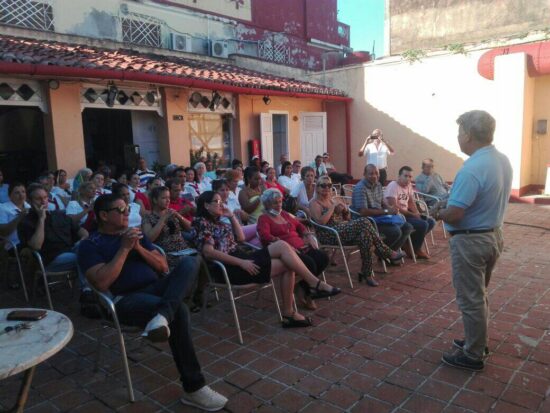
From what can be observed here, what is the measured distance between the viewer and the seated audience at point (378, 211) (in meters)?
5.11

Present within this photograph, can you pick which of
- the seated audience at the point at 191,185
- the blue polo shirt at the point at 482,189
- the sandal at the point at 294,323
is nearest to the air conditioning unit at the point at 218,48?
the seated audience at the point at 191,185

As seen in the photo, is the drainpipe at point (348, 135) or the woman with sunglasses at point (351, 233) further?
the drainpipe at point (348, 135)

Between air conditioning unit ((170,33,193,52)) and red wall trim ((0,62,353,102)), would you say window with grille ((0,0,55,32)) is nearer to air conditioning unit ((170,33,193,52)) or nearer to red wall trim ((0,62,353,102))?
air conditioning unit ((170,33,193,52))

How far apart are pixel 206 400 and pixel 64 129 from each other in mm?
5806

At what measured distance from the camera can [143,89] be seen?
8062mm

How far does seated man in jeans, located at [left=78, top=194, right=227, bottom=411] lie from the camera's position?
255 centimetres

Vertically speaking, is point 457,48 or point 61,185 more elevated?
point 457,48

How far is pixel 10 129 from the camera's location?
33.0ft

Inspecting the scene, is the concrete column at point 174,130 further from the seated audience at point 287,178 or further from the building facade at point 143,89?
the seated audience at point 287,178

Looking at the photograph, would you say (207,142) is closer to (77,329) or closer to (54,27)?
(54,27)

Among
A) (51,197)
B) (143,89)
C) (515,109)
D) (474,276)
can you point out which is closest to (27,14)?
(143,89)

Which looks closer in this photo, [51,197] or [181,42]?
[51,197]

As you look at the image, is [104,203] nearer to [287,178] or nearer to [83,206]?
[83,206]

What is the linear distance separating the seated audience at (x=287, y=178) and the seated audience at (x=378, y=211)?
2.66m
